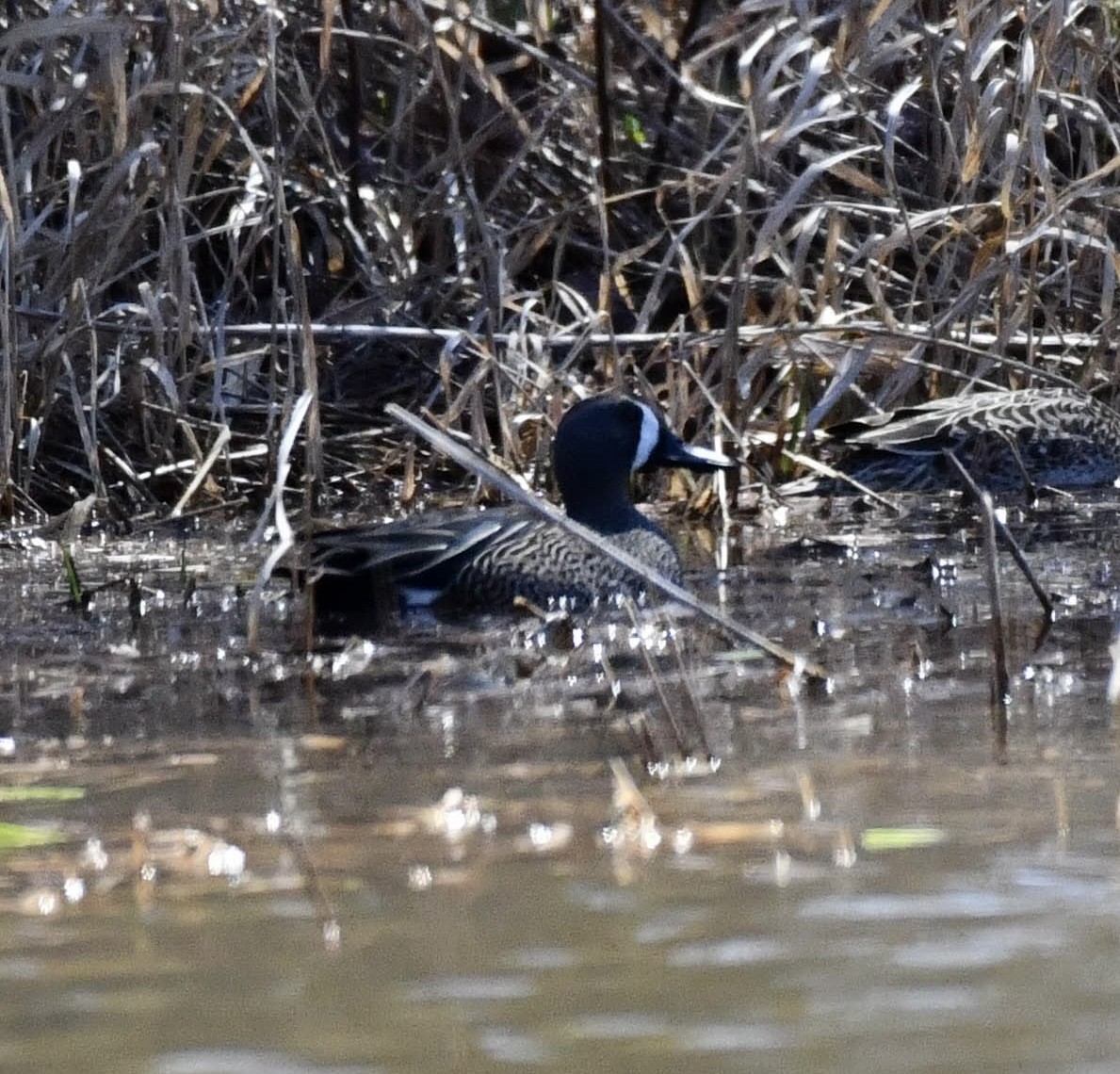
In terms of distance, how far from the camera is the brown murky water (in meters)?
2.12

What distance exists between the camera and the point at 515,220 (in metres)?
7.89

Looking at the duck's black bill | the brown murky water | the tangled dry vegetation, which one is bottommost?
the brown murky water

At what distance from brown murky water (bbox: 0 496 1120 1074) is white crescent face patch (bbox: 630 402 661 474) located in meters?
1.45

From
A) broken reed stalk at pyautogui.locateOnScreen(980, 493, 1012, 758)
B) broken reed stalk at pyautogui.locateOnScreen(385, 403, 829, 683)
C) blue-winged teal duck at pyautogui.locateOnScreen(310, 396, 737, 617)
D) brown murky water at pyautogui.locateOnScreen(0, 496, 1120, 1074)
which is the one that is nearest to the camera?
brown murky water at pyautogui.locateOnScreen(0, 496, 1120, 1074)

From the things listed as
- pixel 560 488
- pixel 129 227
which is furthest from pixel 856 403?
pixel 129 227

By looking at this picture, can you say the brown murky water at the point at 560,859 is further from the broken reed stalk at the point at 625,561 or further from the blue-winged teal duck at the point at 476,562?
the blue-winged teal duck at the point at 476,562

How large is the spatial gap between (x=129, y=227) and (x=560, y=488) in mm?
1464

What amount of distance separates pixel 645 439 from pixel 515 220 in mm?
2025

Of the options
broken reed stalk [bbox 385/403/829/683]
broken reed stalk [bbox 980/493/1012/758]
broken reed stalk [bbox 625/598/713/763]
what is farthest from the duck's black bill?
broken reed stalk [bbox 625/598/713/763]

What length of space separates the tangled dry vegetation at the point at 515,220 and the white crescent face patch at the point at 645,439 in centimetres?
32

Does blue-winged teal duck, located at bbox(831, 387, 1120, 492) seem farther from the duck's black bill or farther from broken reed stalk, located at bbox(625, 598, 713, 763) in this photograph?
broken reed stalk, located at bbox(625, 598, 713, 763)

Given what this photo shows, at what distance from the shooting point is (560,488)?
6.11 m

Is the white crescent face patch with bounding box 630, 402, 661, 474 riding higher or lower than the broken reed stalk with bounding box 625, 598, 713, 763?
higher

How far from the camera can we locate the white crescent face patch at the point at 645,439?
6055 mm
